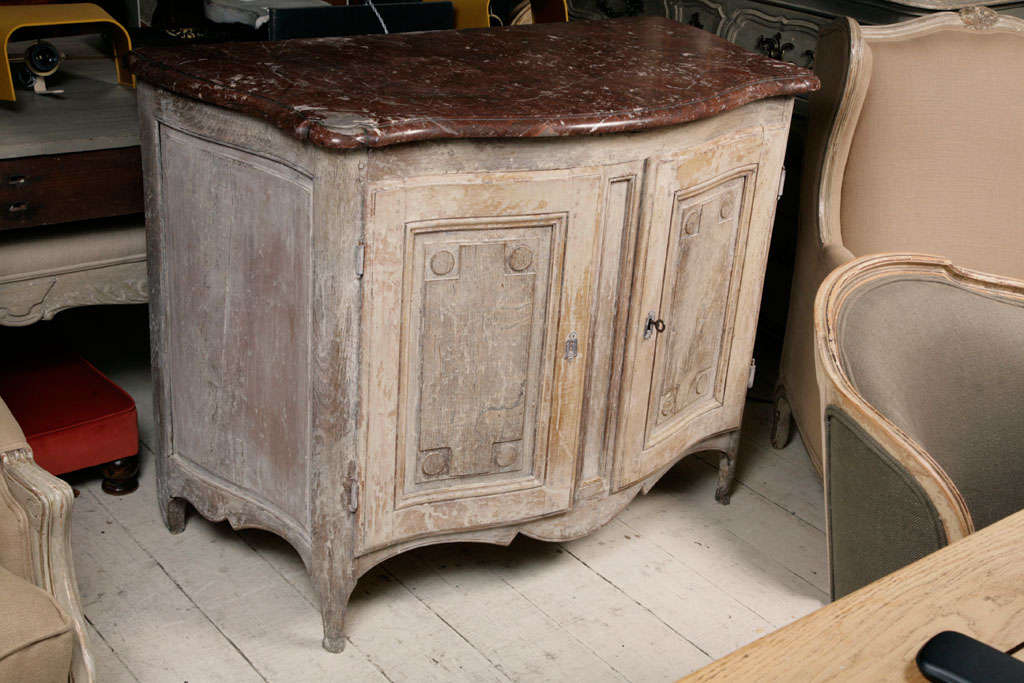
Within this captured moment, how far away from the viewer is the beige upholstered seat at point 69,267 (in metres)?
1.96

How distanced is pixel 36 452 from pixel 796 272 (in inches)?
62.8

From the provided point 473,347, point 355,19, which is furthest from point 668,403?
point 355,19

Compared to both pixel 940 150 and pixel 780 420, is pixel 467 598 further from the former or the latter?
pixel 940 150

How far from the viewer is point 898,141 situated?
2195 millimetres

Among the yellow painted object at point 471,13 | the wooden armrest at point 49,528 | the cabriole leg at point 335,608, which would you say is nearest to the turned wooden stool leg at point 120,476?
the cabriole leg at point 335,608

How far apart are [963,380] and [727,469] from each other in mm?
988

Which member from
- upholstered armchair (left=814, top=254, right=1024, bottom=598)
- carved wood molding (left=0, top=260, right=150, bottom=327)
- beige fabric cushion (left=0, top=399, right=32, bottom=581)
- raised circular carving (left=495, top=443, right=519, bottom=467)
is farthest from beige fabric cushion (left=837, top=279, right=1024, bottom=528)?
carved wood molding (left=0, top=260, right=150, bottom=327)

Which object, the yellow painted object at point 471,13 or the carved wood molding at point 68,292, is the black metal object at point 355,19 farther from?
the carved wood molding at point 68,292

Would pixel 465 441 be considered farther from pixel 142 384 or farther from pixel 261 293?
pixel 142 384

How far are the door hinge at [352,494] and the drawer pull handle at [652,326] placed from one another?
0.55 metres

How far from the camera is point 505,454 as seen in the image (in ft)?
5.99

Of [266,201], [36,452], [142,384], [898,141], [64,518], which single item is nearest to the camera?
[64,518]

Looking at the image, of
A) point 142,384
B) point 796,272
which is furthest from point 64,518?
point 796,272

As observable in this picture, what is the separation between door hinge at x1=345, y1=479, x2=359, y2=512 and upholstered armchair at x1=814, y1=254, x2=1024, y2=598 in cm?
74
